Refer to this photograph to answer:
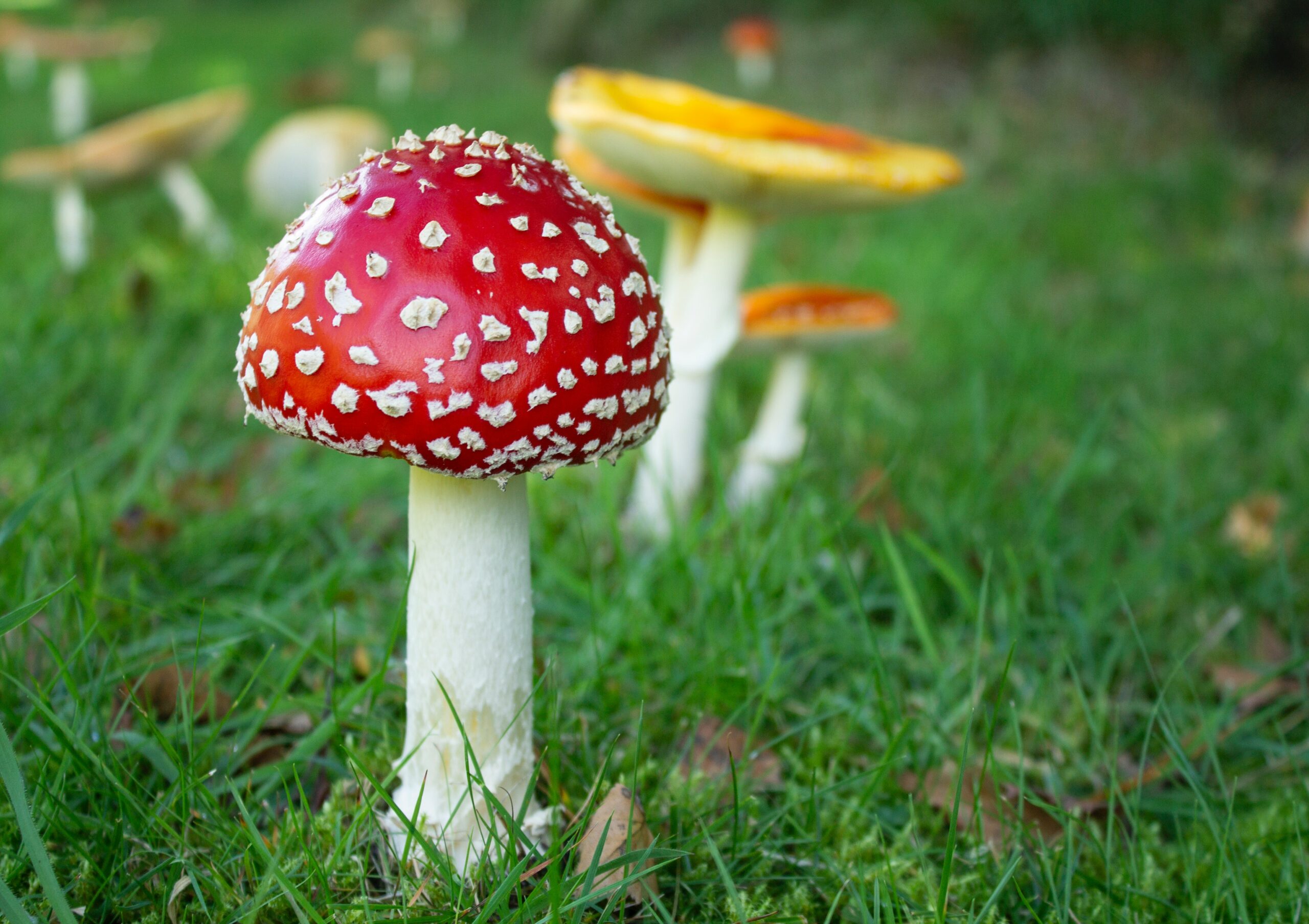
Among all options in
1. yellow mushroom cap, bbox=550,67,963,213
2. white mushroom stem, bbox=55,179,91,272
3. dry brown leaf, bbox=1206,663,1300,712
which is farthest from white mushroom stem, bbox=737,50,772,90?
dry brown leaf, bbox=1206,663,1300,712

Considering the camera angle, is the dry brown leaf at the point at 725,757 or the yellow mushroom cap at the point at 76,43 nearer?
the dry brown leaf at the point at 725,757

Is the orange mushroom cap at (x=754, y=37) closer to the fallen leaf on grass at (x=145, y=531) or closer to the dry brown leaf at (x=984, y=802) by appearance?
the fallen leaf on grass at (x=145, y=531)

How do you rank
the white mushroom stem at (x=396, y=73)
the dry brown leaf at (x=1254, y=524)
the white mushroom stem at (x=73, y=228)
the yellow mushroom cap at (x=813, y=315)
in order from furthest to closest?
1. the white mushroom stem at (x=396, y=73)
2. the white mushroom stem at (x=73, y=228)
3. the dry brown leaf at (x=1254, y=524)
4. the yellow mushroom cap at (x=813, y=315)

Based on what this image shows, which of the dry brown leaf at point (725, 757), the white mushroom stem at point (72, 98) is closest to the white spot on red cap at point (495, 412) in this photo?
the dry brown leaf at point (725, 757)

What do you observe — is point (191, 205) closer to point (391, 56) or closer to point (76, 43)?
point (76, 43)

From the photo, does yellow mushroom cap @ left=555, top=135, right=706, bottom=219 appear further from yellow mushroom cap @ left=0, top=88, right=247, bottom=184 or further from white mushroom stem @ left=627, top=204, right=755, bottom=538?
yellow mushroom cap @ left=0, top=88, right=247, bottom=184

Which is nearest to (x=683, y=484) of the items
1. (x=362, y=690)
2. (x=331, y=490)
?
(x=331, y=490)
